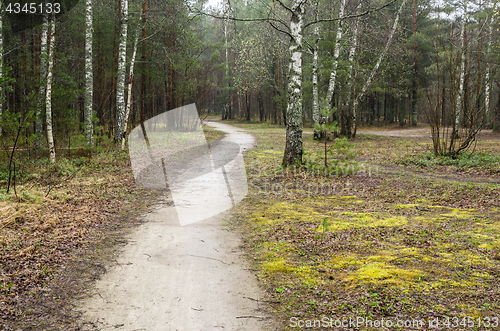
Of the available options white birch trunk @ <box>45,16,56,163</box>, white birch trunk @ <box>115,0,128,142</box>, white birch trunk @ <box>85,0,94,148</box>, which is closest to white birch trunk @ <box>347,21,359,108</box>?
white birch trunk @ <box>115,0,128,142</box>

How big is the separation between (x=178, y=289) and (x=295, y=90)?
25.2 feet

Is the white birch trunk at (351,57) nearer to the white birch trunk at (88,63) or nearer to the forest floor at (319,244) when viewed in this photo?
the forest floor at (319,244)

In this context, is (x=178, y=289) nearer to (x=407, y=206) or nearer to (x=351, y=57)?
(x=407, y=206)

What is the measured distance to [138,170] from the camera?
11.4 m

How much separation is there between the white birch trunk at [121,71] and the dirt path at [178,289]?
496 inches

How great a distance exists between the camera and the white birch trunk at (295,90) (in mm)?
10126

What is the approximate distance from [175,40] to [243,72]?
23.2m

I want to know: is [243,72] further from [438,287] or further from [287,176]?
[438,287]

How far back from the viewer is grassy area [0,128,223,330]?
3490 mm

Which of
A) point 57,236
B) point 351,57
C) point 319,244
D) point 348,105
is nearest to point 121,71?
point 57,236

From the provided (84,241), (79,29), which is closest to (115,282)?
(84,241)

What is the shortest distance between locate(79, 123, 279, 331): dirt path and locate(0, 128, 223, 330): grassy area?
0.92 feet

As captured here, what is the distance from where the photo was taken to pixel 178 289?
382 cm

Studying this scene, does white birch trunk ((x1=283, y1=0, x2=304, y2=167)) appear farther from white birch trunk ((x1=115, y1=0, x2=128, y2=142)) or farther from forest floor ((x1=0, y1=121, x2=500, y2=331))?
white birch trunk ((x1=115, y1=0, x2=128, y2=142))
